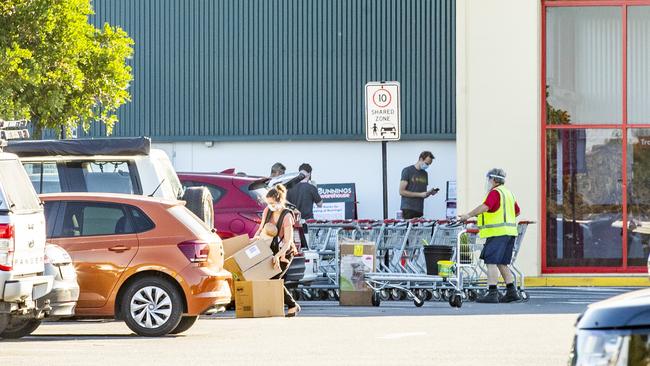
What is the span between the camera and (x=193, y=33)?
115 ft

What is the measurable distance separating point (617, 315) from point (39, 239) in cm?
891

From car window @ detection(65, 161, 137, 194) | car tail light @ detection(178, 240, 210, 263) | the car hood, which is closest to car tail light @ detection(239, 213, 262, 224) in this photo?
car window @ detection(65, 161, 137, 194)

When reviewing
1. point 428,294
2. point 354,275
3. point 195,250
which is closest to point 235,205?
point 354,275

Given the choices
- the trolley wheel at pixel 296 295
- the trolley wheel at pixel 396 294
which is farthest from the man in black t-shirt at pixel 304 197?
the trolley wheel at pixel 396 294

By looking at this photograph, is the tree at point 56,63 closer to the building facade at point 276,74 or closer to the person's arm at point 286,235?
the person's arm at point 286,235

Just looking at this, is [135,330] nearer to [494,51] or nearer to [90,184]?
[90,184]

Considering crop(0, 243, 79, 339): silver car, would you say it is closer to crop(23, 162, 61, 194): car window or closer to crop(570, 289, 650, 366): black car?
crop(23, 162, 61, 194): car window

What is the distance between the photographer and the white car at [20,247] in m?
12.6

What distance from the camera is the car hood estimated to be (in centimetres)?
500

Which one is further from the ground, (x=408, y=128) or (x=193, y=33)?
(x=193, y=33)

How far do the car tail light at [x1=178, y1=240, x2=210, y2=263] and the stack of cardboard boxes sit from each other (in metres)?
2.23

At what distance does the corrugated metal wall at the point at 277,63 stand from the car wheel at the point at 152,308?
19.3 m

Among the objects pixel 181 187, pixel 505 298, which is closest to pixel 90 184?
pixel 181 187

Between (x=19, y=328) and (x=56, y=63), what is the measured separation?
26.9ft
